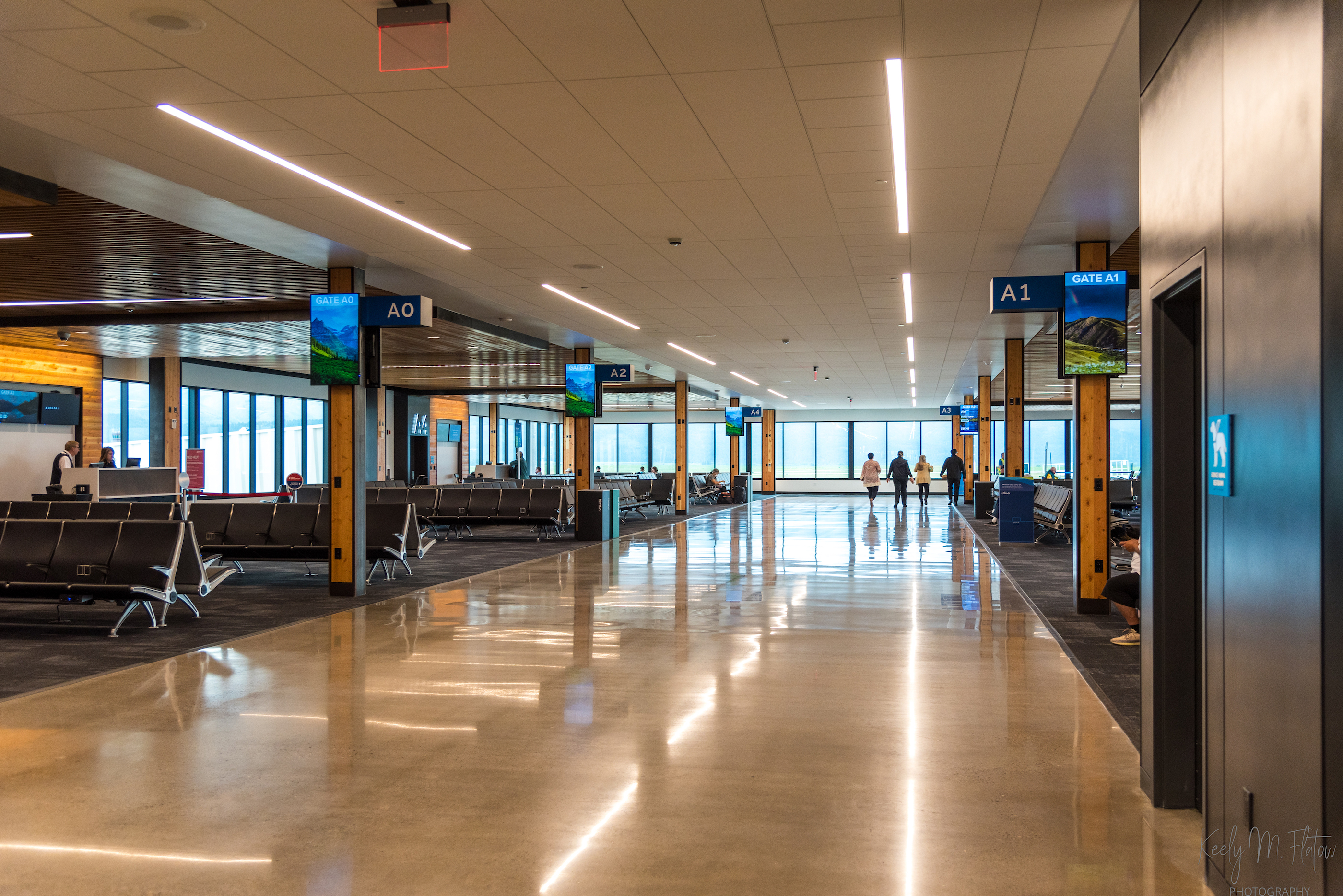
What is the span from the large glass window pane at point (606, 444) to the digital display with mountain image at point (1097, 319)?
37.8m

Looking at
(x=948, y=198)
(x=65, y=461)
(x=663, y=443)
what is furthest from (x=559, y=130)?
(x=663, y=443)

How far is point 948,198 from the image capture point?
754 cm

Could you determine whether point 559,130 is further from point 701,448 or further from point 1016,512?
point 701,448

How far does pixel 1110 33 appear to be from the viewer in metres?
4.65

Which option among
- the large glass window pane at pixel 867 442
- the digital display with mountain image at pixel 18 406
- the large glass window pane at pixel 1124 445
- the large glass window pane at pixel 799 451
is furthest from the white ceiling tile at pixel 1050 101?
the large glass window pane at pixel 1124 445

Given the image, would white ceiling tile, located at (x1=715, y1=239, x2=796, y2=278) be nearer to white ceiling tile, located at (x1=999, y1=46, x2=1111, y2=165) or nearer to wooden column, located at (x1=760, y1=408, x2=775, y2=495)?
white ceiling tile, located at (x1=999, y1=46, x2=1111, y2=165)

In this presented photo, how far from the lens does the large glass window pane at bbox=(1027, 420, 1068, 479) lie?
4169cm

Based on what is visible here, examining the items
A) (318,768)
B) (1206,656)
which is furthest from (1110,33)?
(318,768)

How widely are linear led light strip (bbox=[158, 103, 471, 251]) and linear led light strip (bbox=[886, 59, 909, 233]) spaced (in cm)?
413

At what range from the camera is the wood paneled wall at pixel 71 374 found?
1856 centimetres

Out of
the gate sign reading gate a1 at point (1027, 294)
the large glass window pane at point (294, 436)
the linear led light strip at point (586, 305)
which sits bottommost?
the large glass window pane at point (294, 436)

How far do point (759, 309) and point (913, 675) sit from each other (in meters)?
7.86

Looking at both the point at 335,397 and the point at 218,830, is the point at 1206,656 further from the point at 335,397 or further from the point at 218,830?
the point at 335,397

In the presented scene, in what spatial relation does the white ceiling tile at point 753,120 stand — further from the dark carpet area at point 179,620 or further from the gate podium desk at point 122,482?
the gate podium desk at point 122,482
